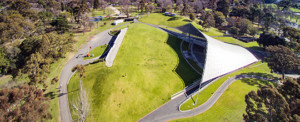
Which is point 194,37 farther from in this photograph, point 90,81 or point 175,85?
point 90,81

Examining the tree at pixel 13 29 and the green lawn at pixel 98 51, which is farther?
the tree at pixel 13 29

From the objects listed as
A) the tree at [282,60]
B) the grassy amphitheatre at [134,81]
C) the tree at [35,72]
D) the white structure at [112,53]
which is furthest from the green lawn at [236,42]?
the tree at [35,72]

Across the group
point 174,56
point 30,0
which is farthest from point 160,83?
point 30,0

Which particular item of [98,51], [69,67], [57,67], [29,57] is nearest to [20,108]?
[69,67]

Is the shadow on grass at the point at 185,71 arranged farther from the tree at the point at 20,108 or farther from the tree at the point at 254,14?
the tree at the point at 254,14

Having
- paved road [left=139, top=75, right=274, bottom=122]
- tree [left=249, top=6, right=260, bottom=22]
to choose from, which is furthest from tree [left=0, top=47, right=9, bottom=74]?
tree [left=249, top=6, right=260, bottom=22]

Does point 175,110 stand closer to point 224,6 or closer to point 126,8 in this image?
point 126,8
